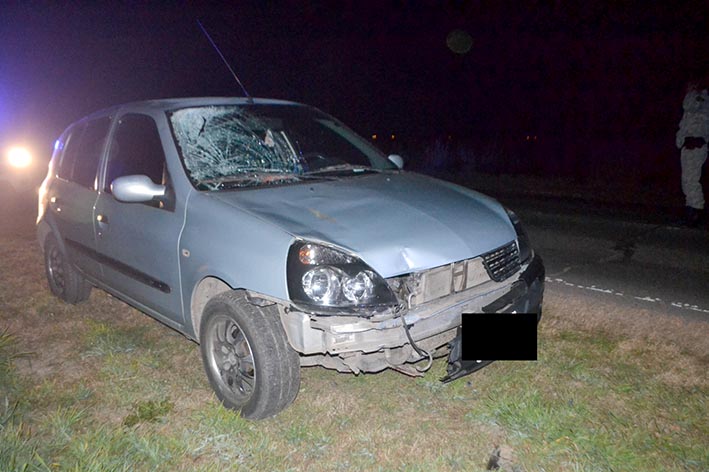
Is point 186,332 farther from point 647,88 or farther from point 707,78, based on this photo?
point 647,88

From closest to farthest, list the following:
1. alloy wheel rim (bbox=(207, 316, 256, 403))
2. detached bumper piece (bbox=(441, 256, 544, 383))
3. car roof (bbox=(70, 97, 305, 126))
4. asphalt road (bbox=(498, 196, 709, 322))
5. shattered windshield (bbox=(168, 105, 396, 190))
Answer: detached bumper piece (bbox=(441, 256, 544, 383)) → alloy wheel rim (bbox=(207, 316, 256, 403)) → shattered windshield (bbox=(168, 105, 396, 190)) → car roof (bbox=(70, 97, 305, 126)) → asphalt road (bbox=(498, 196, 709, 322))

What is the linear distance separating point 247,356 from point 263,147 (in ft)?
4.97

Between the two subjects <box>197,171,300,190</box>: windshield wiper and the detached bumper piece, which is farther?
<box>197,171,300,190</box>: windshield wiper

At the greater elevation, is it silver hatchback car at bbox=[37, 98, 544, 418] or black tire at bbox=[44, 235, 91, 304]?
silver hatchback car at bbox=[37, 98, 544, 418]

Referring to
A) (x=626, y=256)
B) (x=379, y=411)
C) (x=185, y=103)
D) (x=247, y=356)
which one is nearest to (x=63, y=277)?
(x=185, y=103)

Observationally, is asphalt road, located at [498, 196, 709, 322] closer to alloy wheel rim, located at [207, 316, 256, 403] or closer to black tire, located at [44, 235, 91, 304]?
alloy wheel rim, located at [207, 316, 256, 403]

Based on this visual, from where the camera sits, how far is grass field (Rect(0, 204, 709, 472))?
2844mm

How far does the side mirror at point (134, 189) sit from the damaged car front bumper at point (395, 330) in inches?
47.4

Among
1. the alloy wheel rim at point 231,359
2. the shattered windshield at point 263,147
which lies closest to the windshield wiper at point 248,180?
the shattered windshield at point 263,147

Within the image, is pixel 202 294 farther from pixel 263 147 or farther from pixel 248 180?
pixel 263 147

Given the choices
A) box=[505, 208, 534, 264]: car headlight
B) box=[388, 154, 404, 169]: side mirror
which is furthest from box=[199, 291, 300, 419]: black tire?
box=[388, 154, 404, 169]: side mirror

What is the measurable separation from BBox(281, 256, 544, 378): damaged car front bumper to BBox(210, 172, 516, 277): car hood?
233 millimetres

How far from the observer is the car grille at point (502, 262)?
3.27m

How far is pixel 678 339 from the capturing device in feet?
13.6
